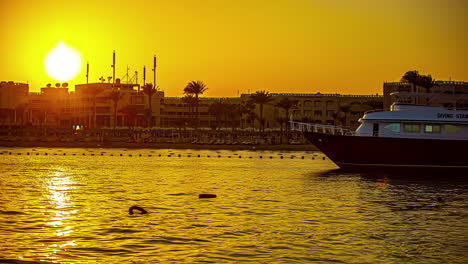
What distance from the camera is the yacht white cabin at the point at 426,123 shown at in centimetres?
5984

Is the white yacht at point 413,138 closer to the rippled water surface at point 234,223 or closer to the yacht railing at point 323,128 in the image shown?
the yacht railing at point 323,128

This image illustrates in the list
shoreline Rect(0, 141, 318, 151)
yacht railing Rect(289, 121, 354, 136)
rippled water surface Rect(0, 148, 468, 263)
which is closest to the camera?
rippled water surface Rect(0, 148, 468, 263)

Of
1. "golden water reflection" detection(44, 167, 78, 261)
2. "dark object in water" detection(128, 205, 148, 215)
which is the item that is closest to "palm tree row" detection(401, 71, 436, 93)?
"golden water reflection" detection(44, 167, 78, 261)

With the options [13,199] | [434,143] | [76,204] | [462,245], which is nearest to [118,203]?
[76,204]

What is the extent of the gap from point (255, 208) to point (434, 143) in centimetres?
2948

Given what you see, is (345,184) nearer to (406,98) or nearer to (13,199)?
(406,98)

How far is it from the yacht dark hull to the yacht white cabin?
52 cm

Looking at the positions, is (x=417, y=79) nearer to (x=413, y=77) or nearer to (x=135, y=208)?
(x=413, y=77)

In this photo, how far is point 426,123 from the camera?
197ft

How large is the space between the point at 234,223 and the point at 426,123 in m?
34.6

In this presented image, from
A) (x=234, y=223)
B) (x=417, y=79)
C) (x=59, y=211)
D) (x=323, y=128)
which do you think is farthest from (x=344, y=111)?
(x=234, y=223)

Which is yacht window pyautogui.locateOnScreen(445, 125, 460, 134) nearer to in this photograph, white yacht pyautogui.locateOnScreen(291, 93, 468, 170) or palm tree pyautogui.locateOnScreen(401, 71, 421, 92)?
white yacht pyautogui.locateOnScreen(291, 93, 468, 170)

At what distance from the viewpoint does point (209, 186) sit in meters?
50.5

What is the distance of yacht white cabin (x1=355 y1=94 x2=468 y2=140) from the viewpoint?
59.8 metres
